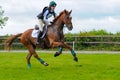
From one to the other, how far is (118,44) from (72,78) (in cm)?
2481

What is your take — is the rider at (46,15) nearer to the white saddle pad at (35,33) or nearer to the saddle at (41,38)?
the saddle at (41,38)

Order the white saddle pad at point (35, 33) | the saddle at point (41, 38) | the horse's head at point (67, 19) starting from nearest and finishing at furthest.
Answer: the horse's head at point (67, 19) → the saddle at point (41, 38) → the white saddle pad at point (35, 33)

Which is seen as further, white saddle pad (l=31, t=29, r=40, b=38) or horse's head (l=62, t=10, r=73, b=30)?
white saddle pad (l=31, t=29, r=40, b=38)

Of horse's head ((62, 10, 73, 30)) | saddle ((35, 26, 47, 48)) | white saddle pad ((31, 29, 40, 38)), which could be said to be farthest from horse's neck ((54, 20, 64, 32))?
white saddle pad ((31, 29, 40, 38))

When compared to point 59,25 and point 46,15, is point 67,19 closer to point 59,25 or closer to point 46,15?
point 59,25

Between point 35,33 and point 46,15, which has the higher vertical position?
point 46,15

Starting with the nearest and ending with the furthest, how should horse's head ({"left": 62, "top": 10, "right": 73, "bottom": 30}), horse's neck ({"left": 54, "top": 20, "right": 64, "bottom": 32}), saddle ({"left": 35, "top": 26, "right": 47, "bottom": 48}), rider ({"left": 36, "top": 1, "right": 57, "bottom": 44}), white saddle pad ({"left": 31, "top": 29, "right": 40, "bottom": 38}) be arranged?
1. horse's head ({"left": 62, "top": 10, "right": 73, "bottom": 30})
2. rider ({"left": 36, "top": 1, "right": 57, "bottom": 44})
3. horse's neck ({"left": 54, "top": 20, "right": 64, "bottom": 32})
4. saddle ({"left": 35, "top": 26, "right": 47, "bottom": 48})
5. white saddle pad ({"left": 31, "top": 29, "right": 40, "bottom": 38})

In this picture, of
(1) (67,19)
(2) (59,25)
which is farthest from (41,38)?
(1) (67,19)

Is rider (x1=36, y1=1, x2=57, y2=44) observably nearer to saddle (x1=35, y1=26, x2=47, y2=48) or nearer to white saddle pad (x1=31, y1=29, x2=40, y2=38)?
saddle (x1=35, y1=26, x2=47, y2=48)

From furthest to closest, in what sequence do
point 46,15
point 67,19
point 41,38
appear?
1. point 41,38
2. point 46,15
3. point 67,19

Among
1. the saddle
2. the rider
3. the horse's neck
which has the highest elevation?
the rider

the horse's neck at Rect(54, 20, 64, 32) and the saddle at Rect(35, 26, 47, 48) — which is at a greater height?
the horse's neck at Rect(54, 20, 64, 32)

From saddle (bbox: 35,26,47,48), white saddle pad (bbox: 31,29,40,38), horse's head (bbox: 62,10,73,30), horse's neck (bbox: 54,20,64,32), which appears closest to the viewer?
horse's head (bbox: 62,10,73,30)

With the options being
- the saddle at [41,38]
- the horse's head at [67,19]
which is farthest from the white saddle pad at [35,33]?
the horse's head at [67,19]
